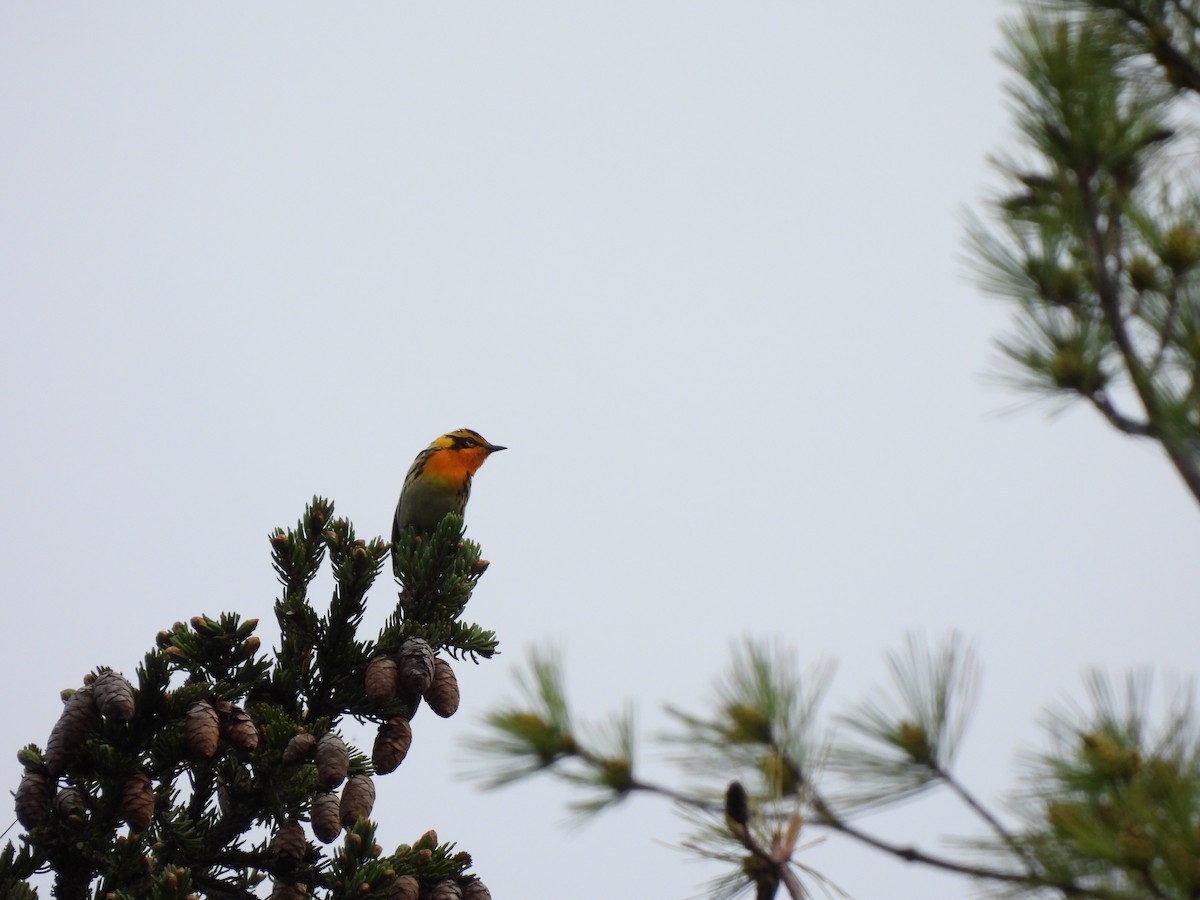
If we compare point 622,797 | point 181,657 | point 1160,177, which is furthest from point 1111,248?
point 181,657

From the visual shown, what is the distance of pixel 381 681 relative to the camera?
3418mm

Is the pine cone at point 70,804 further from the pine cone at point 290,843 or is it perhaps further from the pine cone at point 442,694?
the pine cone at point 442,694

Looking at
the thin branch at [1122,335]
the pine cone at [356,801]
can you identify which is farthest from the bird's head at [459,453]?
the thin branch at [1122,335]

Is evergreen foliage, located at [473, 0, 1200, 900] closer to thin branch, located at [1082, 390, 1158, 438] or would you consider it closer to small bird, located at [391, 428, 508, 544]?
thin branch, located at [1082, 390, 1158, 438]

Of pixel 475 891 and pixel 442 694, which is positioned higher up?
pixel 442 694

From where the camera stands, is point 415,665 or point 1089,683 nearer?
point 1089,683

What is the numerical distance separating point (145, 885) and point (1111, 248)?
3.13 meters

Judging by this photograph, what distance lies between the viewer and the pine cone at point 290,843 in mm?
3178

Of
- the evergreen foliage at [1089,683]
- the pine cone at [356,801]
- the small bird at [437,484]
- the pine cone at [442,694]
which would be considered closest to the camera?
the evergreen foliage at [1089,683]

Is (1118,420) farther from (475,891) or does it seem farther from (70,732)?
(70,732)

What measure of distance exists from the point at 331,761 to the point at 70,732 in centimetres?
77

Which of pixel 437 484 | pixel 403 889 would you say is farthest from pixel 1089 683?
pixel 437 484

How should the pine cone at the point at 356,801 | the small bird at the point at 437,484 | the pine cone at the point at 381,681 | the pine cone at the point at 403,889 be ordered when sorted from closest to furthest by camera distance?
1. the pine cone at the point at 403,889
2. the pine cone at the point at 356,801
3. the pine cone at the point at 381,681
4. the small bird at the point at 437,484

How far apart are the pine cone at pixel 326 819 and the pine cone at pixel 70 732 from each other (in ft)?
2.34
